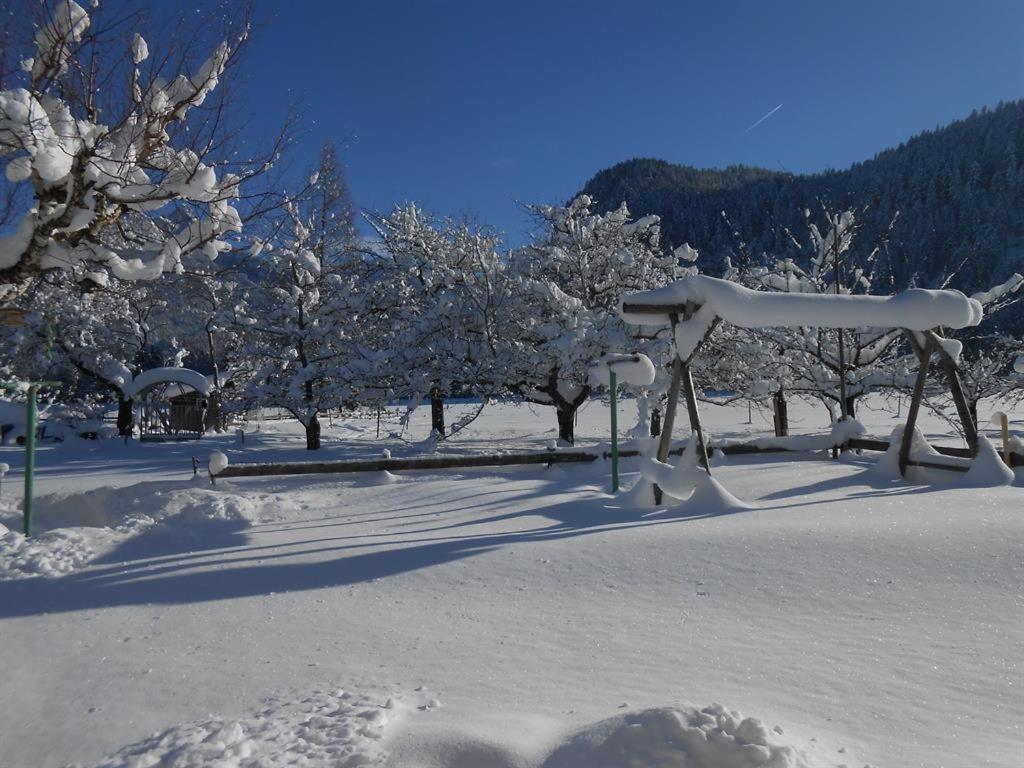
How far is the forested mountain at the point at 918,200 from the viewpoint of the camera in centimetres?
9994

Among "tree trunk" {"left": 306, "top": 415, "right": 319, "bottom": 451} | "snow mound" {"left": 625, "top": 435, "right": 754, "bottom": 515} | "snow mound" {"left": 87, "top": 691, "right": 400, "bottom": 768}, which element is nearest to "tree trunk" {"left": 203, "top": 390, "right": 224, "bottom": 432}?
"tree trunk" {"left": 306, "top": 415, "right": 319, "bottom": 451}

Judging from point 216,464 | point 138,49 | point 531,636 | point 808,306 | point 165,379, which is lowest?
point 531,636

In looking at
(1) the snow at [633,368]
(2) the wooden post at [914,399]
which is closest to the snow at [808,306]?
(2) the wooden post at [914,399]

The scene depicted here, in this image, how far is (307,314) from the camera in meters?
17.0

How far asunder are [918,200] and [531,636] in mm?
125099

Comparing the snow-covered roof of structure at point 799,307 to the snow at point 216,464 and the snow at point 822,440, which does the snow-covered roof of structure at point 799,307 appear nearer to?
the snow at point 822,440

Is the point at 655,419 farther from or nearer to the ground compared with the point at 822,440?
farther from the ground

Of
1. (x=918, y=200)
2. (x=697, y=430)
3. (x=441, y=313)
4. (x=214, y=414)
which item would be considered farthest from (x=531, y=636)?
(x=918, y=200)

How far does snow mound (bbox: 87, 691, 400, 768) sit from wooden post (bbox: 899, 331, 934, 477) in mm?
7848

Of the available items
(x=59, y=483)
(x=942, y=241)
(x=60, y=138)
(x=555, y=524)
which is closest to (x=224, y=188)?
(x=60, y=138)

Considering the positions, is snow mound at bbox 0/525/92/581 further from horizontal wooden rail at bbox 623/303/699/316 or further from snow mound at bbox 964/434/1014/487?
snow mound at bbox 964/434/1014/487

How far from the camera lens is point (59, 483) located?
35.7 feet

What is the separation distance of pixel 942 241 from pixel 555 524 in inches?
4695

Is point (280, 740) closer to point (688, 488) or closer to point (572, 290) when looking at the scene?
point (688, 488)
